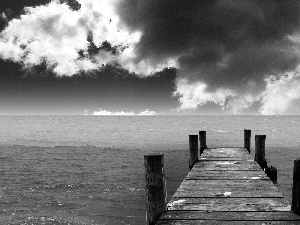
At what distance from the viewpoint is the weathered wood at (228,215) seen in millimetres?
4585

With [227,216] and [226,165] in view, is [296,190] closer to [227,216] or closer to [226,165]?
[227,216]

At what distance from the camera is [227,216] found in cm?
470

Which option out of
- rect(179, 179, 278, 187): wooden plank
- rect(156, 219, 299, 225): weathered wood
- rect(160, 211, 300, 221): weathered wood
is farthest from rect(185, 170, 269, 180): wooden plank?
rect(156, 219, 299, 225): weathered wood

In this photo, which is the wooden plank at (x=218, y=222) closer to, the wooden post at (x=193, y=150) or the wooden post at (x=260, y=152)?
the wooden post at (x=193, y=150)

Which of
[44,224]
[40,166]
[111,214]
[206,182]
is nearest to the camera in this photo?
[206,182]

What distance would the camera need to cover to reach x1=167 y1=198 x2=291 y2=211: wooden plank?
16.6ft

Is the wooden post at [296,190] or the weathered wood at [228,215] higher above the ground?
the wooden post at [296,190]

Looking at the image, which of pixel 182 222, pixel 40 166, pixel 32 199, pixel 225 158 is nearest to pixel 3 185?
pixel 32 199

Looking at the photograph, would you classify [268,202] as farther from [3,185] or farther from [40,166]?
[40,166]

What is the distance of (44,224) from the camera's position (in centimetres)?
1041

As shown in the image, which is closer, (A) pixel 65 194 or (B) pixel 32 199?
(B) pixel 32 199

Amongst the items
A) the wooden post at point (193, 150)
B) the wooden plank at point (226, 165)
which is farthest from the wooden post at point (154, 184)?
the wooden post at point (193, 150)

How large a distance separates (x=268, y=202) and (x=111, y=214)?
7385 mm

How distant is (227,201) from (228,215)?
832mm
